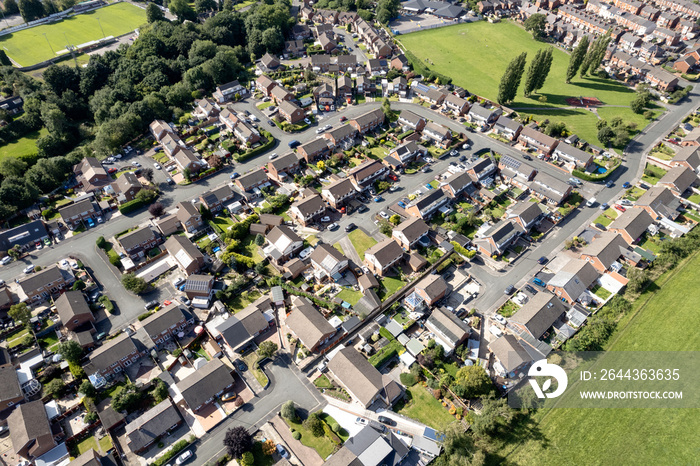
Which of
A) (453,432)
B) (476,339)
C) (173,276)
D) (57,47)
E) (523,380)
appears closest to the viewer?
(453,432)

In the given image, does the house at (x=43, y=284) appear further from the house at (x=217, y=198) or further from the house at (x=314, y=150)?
the house at (x=314, y=150)

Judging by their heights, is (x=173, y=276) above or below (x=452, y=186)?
below

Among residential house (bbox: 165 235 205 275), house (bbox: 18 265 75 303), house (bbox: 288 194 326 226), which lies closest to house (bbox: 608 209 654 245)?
house (bbox: 288 194 326 226)

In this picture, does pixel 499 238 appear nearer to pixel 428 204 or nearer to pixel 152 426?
pixel 428 204

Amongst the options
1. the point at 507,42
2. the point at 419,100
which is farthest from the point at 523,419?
the point at 507,42

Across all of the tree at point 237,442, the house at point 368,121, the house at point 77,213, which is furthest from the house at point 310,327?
the house at point 368,121

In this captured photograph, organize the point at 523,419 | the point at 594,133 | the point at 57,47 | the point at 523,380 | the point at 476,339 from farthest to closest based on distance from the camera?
the point at 57,47 → the point at 594,133 → the point at 476,339 → the point at 523,380 → the point at 523,419

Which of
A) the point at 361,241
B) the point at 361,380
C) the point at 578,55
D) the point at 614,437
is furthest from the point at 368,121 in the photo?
the point at 614,437

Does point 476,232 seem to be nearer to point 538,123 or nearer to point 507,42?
point 538,123
